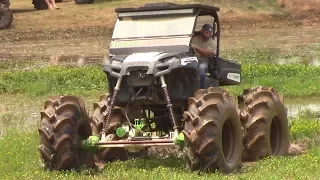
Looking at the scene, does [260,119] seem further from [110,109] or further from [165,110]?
[110,109]

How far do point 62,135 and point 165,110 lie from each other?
61.2 inches

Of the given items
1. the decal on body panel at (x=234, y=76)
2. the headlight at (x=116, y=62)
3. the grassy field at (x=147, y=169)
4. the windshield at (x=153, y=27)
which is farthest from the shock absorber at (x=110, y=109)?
the decal on body panel at (x=234, y=76)

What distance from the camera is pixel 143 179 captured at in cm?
1082

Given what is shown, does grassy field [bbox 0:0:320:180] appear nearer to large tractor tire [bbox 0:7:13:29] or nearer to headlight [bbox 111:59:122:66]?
large tractor tire [bbox 0:7:13:29]

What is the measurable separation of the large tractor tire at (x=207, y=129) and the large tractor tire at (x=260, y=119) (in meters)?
1.19

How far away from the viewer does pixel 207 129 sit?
11508 millimetres

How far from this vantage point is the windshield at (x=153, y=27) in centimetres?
1312

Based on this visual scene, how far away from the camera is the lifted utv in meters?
11.7

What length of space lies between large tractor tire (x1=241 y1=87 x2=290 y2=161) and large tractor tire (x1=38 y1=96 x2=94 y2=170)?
2472 millimetres

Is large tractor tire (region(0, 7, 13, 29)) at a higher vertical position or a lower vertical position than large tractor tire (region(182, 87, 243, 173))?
lower

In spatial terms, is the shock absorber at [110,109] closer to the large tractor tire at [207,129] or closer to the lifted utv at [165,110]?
the lifted utv at [165,110]

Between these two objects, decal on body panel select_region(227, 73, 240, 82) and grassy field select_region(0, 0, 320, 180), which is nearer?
grassy field select_region(0, 0, 320, 180)

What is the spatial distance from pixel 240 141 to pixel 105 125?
6.22ft

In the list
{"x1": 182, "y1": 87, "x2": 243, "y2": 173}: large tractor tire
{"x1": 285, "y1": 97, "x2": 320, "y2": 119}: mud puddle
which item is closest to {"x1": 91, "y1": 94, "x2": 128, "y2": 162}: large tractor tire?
{"x1": 182, "y1": 87, "x2": 243, "y2": 173}: large tractor tire
